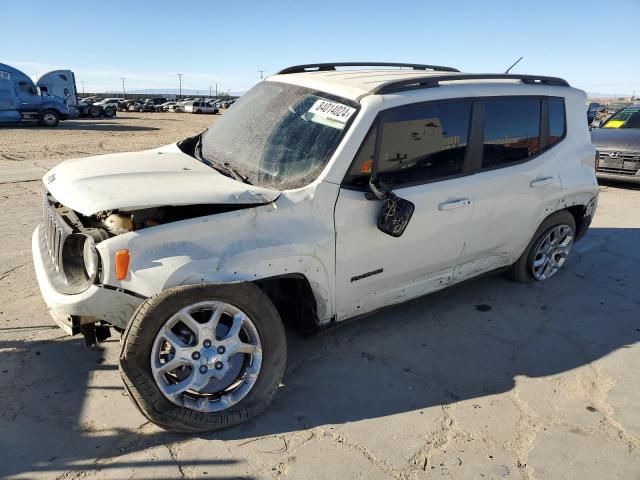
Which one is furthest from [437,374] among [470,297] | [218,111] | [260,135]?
[218,111]

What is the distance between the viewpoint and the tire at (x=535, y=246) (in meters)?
4.42

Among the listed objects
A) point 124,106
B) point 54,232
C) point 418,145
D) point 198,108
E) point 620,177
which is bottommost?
point 124,106

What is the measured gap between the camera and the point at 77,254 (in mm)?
2791

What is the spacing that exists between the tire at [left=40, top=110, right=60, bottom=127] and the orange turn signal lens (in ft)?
89.9

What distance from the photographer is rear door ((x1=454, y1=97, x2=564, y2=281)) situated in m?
3.69

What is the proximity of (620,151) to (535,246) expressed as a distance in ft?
19.8

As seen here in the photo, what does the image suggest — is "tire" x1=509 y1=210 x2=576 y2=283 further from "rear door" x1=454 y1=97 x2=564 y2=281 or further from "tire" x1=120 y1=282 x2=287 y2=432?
"tire" x1=120 y1=282 x2=287 y2=432

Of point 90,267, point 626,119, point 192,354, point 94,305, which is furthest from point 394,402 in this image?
point 626,119

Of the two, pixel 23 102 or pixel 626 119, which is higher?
pixel 626 119

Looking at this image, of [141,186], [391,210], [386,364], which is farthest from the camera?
[386,364]

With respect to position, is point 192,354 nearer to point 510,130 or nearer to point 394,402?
point 394,402

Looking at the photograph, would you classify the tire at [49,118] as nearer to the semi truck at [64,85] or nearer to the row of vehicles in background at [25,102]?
the row of vehicles in background at [25,102]

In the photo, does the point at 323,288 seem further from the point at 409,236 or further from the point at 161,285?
the point at 161,285

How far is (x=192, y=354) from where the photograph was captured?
262 centimetres
